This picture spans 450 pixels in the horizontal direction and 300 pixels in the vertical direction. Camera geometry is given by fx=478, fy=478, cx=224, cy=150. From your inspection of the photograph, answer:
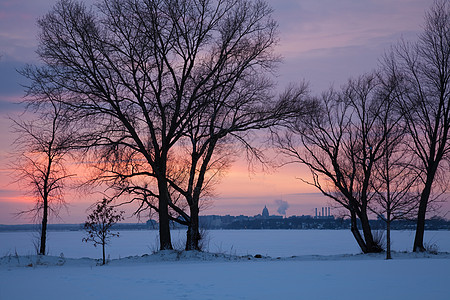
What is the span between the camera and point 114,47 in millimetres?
24547

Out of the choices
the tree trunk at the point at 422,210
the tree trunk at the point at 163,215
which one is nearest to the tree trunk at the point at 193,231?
the tree trunk at the point at 163,215

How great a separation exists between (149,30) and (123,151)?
21.2ft

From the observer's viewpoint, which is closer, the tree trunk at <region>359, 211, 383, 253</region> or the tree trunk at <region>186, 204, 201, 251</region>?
the tree trunk at <region>186, 204, 201, 251</region>

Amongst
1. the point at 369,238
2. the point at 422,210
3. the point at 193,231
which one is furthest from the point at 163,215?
the point at 422,210

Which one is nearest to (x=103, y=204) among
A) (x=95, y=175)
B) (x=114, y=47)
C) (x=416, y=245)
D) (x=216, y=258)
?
(x=95, y=175)

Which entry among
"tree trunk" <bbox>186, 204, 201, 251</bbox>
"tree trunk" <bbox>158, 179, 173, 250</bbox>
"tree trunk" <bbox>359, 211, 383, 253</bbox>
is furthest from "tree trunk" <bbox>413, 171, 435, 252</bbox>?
"tree trunk" <bbox>158, 179, 173, 250</bbox>

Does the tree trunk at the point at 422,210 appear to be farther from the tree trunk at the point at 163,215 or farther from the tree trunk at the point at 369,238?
the tree trunk at the point at 163,215

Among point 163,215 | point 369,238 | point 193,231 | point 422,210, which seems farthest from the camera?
point 369,238

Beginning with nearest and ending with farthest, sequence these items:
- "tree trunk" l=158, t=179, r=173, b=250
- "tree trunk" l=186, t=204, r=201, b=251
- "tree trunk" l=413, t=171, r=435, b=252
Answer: "tree trunk" l=158, t=179, r=173, b=250, "tree trunk" l=186, t=204, r=201, b=251, "tree trunk" l=413, t=171, r=435, b=252

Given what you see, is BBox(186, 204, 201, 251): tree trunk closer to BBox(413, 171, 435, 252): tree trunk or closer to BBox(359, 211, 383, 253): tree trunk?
BBox(359, 211, 383, 253): tree trunk

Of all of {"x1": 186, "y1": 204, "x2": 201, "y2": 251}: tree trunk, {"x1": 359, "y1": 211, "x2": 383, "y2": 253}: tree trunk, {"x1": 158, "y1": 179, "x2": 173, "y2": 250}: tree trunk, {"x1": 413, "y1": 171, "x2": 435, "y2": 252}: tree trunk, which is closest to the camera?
{"x1": 158, "y1": 179, "x2": 173, "y2": 250}: tree trunk

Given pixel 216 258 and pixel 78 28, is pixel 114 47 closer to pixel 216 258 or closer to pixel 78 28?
pixel 78 28

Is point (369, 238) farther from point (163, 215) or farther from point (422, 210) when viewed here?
point (163, 215)

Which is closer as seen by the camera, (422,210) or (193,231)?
(193,231)
